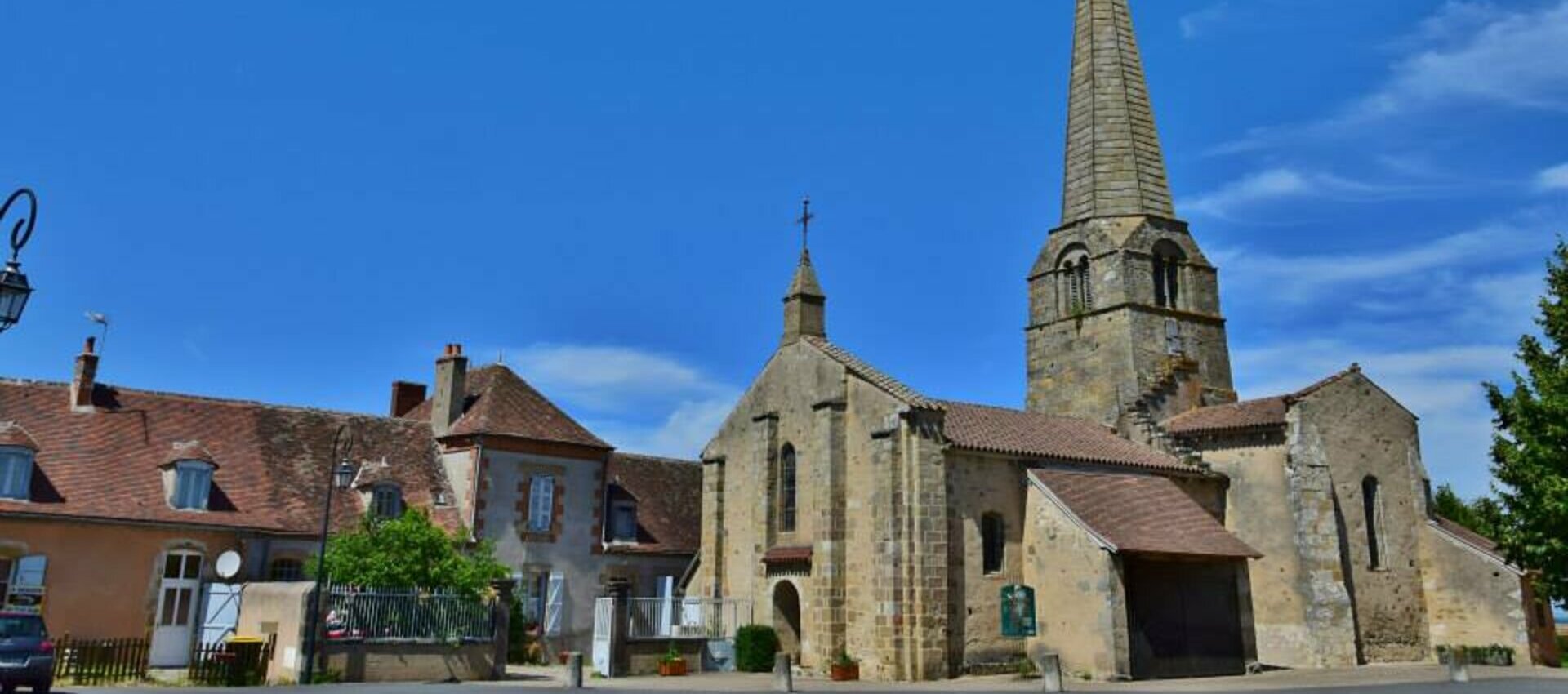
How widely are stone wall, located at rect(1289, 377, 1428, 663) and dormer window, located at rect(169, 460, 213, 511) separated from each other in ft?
86.5

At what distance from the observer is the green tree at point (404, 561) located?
21.9 metres

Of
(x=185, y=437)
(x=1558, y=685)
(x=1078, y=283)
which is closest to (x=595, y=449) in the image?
(x=185, y=437)

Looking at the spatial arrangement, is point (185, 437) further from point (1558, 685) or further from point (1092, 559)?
point (1558, 685)

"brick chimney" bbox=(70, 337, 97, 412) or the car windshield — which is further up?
"brick chimney" bbox=(70, 337, 97, 412)

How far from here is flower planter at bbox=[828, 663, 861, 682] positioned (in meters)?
23.6

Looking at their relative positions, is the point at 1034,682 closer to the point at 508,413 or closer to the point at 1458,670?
the point at 1458,670

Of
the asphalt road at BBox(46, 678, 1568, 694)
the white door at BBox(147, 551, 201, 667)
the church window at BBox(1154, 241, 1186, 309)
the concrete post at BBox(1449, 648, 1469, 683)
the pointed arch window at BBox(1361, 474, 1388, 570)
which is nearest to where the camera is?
the asphalt road at BBox(46, 678, 1568, 694)

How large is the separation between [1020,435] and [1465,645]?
13.1 m

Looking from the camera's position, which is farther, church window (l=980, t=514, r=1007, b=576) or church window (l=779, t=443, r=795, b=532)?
church window (l=779, t=443, r=795, b=532)

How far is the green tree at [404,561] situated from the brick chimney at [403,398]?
9.38 meters

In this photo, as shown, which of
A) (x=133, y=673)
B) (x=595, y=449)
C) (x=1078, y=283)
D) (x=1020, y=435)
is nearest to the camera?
(x=133, y=673)

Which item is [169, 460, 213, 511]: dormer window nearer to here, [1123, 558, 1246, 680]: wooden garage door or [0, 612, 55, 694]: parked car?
[0, 612, 55, 694]: parked car

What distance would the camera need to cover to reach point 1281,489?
1117 inches

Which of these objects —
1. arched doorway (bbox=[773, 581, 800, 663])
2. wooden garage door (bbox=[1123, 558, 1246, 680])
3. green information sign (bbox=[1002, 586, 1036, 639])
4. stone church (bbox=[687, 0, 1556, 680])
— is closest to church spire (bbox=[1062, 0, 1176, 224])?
stone church (bbox=[687, 0, 1556, 680])
